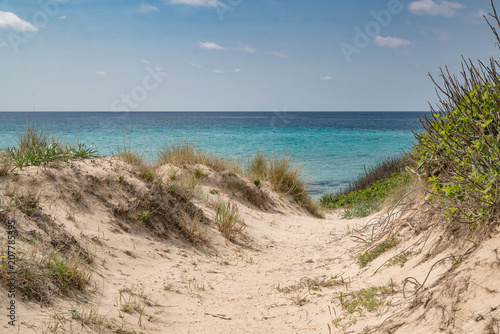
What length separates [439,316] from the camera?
2939mm

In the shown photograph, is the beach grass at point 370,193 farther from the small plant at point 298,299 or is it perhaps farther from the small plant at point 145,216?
the small plant at point 145,216

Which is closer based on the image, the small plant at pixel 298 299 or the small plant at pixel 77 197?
the small plant at pixel 298 299

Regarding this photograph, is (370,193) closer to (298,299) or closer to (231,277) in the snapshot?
(231,277)

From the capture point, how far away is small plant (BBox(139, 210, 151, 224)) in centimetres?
663

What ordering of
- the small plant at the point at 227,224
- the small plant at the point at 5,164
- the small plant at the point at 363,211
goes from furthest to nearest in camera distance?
the small plant at the point at 363,211
the small plant at the point at 227,224
the small plant at the point at 5,164

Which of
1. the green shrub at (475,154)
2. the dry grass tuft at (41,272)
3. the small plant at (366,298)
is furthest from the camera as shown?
the small plant at (366,298)

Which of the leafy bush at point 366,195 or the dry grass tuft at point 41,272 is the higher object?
the dry grass tuft at point 41,272

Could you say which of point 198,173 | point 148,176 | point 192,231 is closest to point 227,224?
point 192,231

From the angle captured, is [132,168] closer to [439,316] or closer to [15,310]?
[15,310]

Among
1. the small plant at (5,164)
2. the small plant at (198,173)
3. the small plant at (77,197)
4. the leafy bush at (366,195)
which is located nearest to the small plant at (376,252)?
the small plant at (77,197)

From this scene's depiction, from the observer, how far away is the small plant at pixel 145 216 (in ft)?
21.8

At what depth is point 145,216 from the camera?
666 centimetres

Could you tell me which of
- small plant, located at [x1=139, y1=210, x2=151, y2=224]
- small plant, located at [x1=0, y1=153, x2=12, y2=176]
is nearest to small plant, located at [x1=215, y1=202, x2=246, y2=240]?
small plant, located at [x1=139, y1=210, x2=151, y2=224]

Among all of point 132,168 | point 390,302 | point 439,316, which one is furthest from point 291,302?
point 132,168
